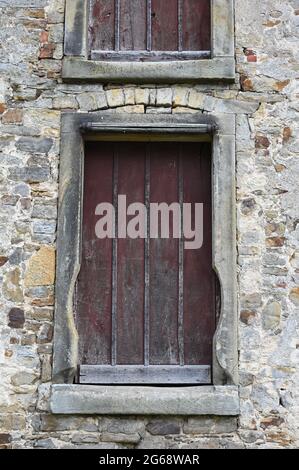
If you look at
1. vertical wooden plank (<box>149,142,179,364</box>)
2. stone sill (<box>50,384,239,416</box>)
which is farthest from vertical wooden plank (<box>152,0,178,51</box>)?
stone sill (<box>50,384,239,416</box>)

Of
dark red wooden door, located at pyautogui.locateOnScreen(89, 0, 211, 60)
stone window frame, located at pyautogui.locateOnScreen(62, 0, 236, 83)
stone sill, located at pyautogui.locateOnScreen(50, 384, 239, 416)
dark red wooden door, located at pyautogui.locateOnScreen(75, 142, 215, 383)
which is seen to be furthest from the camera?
dark red wooden door, located at pyautogui.locateOnScreen(89, 0, 211, 60)

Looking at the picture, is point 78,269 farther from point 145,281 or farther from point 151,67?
point 151,67

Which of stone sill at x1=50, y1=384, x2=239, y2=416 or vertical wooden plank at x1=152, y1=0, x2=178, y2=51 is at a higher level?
vertical wooden plank at x1=152, y1=0, x2=178, y2=51

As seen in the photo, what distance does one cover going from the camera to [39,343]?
5418 mm

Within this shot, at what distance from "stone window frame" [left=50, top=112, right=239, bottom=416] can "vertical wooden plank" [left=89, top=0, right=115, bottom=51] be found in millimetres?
628

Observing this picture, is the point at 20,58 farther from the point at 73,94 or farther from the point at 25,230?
the point at 25,230

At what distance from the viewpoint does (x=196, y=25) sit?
5980 millimetres

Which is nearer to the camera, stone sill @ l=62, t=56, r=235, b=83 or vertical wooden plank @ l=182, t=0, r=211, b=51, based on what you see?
stone sill @ l=62, t=56, r=235, b=83

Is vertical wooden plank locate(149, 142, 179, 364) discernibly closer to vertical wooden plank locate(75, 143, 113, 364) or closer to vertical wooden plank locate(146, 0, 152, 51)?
vertical wooden plank locate(75, 143, 113, 364)

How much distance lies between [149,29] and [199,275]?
1927mm

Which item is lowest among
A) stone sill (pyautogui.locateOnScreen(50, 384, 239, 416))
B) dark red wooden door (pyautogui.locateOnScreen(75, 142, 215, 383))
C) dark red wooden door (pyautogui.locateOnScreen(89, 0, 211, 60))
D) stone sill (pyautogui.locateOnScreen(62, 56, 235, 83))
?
stone sill (pyautogui.locateOnScreen(50, 384, 239, 416))

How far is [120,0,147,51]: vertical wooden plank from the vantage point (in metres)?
5.95

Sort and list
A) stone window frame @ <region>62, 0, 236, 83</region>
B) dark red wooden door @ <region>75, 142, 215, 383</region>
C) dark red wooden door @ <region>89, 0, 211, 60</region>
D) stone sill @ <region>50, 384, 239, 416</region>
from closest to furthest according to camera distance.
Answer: stone sill @ <region>50, 384, 239, 416</region> → dark red wooden door @ <region>75, 142, 215, 383</region> → stone window frame @ <region>62, 0, 236, 83</region> → dark red wooden door @ <region>89, 0, 211, 60</region>

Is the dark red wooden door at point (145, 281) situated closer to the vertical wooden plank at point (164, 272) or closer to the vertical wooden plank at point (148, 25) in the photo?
the vertical wooden plank at point (164, 272)
